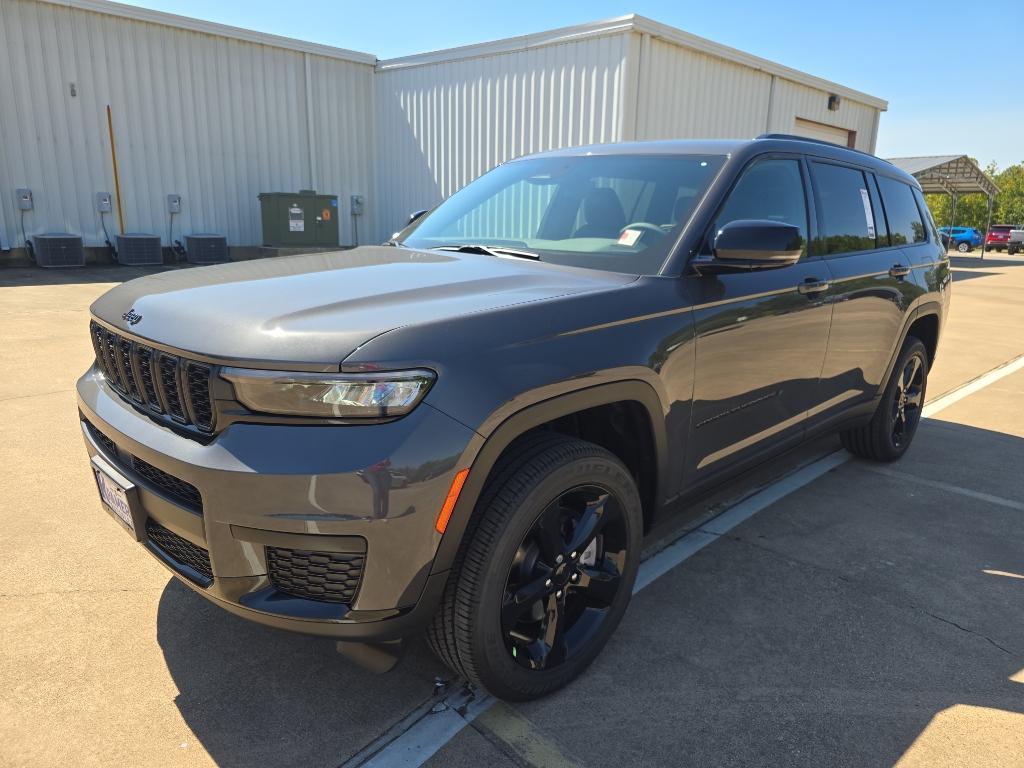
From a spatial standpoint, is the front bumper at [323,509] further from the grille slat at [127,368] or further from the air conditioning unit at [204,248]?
the air conditioning unit at [204,248]

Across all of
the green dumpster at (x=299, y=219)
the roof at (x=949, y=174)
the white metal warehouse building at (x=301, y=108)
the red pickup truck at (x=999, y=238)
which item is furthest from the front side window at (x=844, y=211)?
the red pickup truck at (x=999, y=238)

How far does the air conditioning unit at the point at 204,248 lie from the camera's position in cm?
1476

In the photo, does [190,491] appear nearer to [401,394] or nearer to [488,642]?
[401,394]

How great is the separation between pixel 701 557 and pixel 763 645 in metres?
0.68

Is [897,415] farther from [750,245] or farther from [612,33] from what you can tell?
[612,33]

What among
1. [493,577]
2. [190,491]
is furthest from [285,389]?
[493,577]

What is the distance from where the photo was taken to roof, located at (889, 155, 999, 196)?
32250 mm

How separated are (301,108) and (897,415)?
15.1 metres

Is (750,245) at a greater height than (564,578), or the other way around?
(750,245)

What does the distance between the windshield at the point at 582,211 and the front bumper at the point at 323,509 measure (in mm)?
1268

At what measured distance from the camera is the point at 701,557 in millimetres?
3373

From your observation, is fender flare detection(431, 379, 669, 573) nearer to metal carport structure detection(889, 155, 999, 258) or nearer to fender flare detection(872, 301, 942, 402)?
fender flare detection(872, 301, 942, 402)

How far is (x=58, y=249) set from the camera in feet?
44.1

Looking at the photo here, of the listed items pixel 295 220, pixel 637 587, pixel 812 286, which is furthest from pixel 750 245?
pixel 295 220
